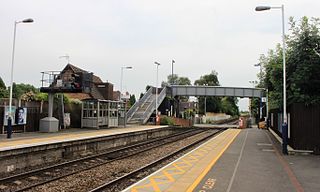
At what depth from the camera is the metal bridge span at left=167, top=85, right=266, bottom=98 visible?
59.2 meters

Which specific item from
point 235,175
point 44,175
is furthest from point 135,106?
point 235,175

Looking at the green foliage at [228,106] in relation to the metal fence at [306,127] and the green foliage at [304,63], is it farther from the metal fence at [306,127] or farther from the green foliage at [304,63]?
the metal fence at [306,127]

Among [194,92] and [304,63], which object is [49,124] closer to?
[304,63]

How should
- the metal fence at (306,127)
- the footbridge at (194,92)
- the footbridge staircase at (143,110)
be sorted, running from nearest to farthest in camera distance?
the metal fence at (306,127) → the footbridge staircase at (143,110) → the footbridge at (194,92)

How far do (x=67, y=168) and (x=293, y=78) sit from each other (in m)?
12.8

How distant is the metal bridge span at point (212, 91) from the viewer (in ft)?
194

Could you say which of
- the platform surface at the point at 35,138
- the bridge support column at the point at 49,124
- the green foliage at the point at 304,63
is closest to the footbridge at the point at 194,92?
the bridge support column at the point at 49,124

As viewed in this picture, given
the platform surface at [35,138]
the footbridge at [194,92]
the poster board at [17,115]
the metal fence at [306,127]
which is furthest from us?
the footbridge at [194,92]

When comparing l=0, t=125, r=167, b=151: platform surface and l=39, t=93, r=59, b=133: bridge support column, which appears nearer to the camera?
l=0, t=125, r=167, b=151: platform surface

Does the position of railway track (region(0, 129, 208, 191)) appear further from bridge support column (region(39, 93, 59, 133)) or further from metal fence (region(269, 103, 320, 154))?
bridge support column (region(39, 93, 59, 133))

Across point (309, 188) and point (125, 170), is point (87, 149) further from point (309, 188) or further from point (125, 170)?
point (309, 188)

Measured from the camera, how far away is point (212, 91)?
60031mm

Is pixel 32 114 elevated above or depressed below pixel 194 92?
below

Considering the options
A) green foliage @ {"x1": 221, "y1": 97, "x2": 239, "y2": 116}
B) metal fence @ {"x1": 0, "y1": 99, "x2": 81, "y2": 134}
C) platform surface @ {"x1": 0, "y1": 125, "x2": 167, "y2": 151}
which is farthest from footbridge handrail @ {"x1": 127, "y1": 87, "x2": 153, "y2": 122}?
green foliage @ {"x1": 221, "y1": 97, "x2": 239, "y2": 116}
